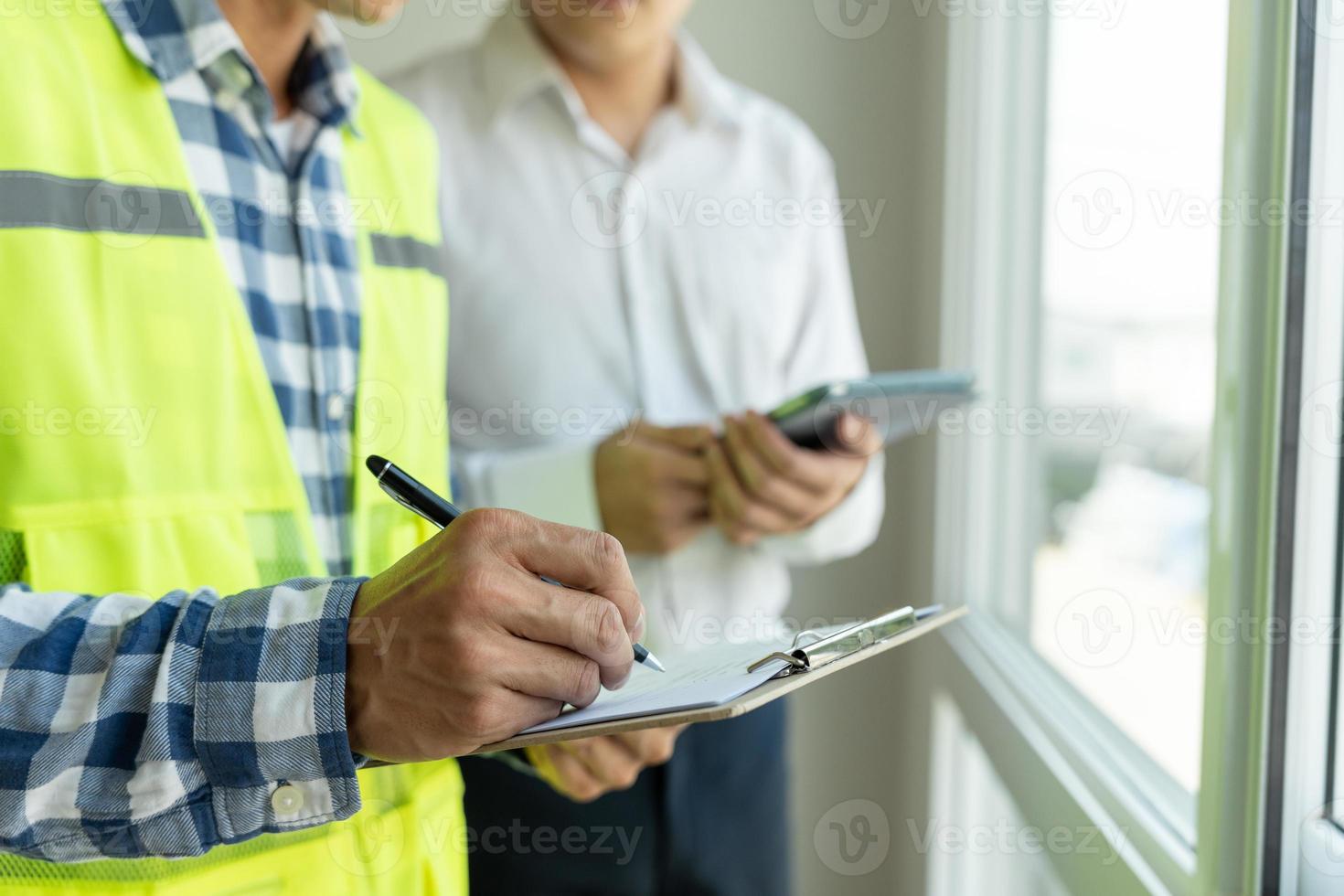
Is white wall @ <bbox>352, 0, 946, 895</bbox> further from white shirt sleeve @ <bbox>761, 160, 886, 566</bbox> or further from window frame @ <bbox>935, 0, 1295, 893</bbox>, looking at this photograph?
white shirt sleeve @ <bbox>761, 160, 886, 566</bbox>

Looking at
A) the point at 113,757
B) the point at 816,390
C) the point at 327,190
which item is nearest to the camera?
the point at 113,757

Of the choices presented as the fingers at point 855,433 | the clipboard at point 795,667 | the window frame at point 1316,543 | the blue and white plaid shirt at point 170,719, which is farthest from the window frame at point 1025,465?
the blue and white plaid shirt at point 170,719

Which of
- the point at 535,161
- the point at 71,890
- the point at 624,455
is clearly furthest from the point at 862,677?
the point at 71,890

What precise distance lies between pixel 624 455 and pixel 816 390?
245 mm

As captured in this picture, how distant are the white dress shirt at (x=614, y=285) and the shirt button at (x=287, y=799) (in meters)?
0.65

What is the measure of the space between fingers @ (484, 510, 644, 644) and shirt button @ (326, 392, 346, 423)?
31 cm

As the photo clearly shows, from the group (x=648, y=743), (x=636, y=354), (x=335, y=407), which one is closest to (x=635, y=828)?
(x=648, y=743)

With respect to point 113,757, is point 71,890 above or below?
below

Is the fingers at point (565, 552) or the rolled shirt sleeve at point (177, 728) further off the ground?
the fingers at point (565, 552)

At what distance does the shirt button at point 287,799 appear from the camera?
1.77 feet

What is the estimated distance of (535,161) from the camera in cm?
130

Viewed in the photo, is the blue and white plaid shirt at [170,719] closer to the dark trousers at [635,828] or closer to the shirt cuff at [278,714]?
the shirt cuff at [278,714]

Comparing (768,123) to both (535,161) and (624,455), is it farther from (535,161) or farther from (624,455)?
(624,455)

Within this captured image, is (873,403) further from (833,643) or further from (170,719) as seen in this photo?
(170,719)
